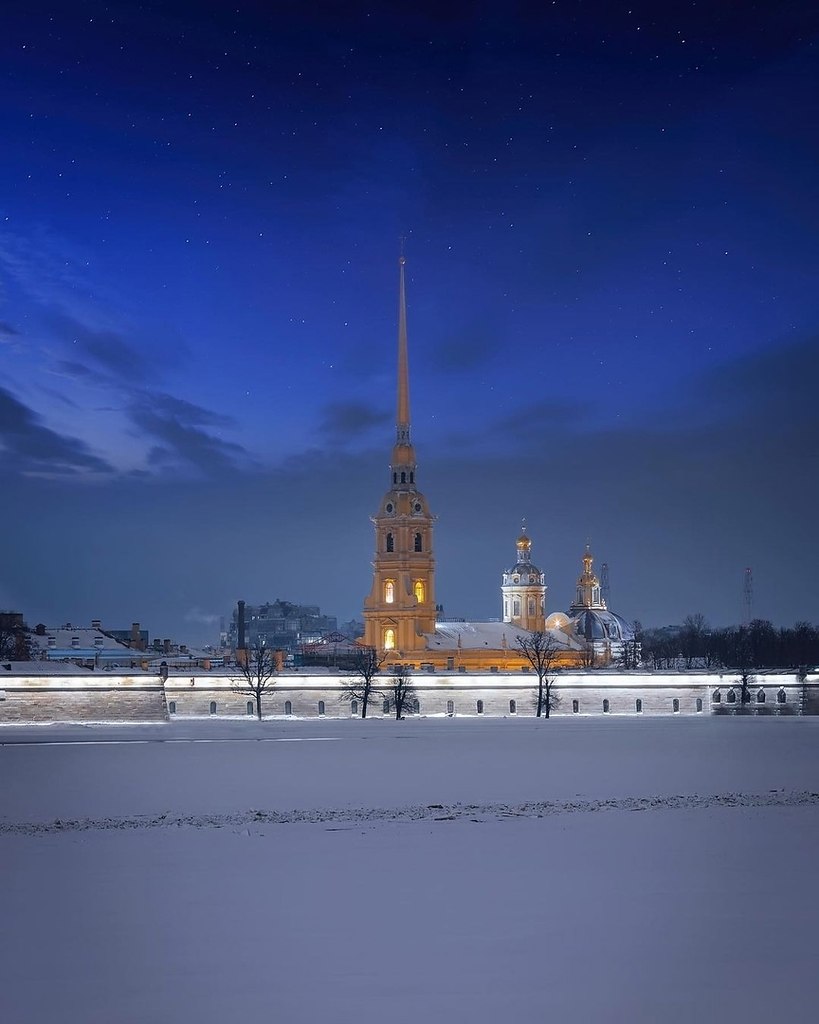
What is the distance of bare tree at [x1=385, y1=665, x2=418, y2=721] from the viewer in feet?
271

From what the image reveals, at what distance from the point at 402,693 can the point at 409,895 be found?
6668cm

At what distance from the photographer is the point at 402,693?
272 feet

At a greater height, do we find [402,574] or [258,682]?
[402,574]

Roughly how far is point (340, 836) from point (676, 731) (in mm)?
38693

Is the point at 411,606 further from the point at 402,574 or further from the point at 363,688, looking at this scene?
the point at 363,688

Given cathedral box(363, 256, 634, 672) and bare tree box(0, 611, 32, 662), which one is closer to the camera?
bare tree box(0, 611, 32, 662)

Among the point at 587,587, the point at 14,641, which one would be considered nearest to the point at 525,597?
the point at 587,587

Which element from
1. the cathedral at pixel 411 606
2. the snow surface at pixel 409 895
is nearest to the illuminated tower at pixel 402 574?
the cathedral at pixel 411 606

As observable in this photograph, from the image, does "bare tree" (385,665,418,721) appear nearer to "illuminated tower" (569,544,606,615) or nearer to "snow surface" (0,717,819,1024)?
"snow surface" (0,717,819,1024)

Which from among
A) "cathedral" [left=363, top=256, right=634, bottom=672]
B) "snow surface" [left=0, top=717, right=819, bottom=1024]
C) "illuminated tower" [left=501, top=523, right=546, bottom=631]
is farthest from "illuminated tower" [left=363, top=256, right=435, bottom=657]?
"snow surface" [left=0, top=717, right=819, bottom=1024]

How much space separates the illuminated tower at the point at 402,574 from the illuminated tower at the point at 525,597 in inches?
863

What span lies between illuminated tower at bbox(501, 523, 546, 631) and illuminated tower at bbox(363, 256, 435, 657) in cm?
2193

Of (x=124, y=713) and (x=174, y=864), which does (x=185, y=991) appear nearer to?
(x=174, y=864)

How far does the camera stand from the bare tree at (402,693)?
82500mm
